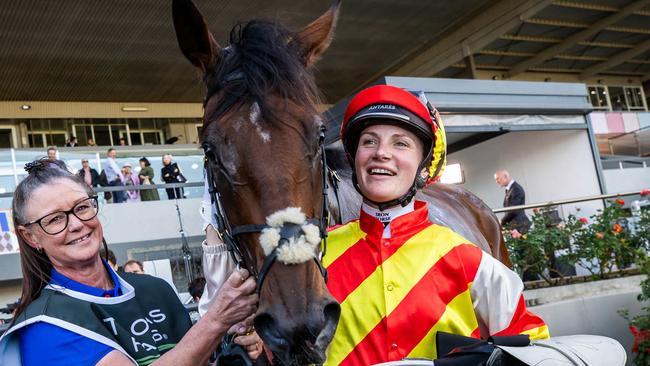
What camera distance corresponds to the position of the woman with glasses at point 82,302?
1.74 m

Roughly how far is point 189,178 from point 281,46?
12.1m

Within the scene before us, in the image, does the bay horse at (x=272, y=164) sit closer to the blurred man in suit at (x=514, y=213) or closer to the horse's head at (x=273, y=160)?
the horse's head at (x=273, y=160)

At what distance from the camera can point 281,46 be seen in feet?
Answer: 6.63

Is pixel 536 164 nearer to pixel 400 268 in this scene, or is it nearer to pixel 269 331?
pixel 400 268

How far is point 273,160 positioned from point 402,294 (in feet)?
1.92

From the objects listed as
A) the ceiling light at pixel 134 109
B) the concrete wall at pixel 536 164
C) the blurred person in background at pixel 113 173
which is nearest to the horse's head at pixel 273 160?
the concrete wall at pixel 536 164

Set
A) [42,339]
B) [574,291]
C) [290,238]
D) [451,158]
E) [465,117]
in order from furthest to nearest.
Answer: [451,158] → [465,117] → [574,291] → [42,339] → [290,238]

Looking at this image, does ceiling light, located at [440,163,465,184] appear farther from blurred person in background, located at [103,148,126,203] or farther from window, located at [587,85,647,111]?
window, located at [587,85,647,111]

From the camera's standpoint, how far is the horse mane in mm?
1867

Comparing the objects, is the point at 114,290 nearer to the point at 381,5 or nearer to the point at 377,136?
the point at 377,136

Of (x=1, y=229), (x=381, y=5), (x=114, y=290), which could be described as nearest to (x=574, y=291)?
(x=114, y=290)

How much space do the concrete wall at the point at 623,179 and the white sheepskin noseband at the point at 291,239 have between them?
15.6m

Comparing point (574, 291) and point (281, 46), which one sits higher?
point (281, 46)

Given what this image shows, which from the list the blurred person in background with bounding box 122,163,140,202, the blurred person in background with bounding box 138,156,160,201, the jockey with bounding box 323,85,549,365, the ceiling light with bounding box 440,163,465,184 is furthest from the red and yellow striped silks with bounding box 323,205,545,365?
the blurred person in background with bounding box 122,163,140,202
